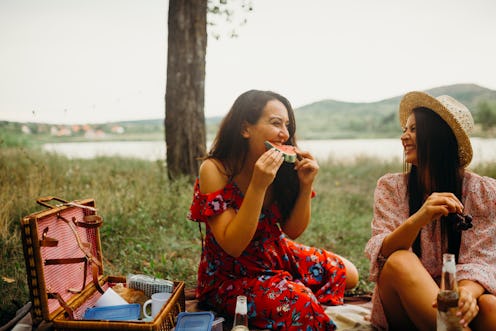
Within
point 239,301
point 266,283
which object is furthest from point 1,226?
point 239,301

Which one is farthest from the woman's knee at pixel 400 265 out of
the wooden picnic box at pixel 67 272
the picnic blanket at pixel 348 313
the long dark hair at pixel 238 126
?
the wooden picnic box at pixel 67 272

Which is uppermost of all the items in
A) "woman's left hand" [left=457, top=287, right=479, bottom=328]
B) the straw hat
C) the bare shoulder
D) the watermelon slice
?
the straw hat

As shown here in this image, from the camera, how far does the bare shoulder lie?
2451mm

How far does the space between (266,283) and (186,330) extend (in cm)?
56

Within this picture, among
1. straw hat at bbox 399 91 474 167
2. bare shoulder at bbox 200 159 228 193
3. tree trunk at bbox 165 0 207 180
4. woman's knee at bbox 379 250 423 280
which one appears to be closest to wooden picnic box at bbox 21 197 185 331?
bare shoulder at bbox 200 159 228 193

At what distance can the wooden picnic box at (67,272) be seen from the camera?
1995 millimetres

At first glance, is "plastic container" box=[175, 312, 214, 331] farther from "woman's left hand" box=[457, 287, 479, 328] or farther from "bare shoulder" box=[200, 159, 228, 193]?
"woman's left hand" box=[457, 287, 479, 328]

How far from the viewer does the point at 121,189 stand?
17.7 ft

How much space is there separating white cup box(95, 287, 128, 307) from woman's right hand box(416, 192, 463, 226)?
5.54 feet

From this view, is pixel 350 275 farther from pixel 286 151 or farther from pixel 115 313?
pixel 115 313

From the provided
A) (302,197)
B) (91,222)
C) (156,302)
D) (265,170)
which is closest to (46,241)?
(91,222)

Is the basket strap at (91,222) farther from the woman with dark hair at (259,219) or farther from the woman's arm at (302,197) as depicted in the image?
the woman's arm at (302,197)

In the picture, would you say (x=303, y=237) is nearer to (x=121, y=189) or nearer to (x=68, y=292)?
(x=121, y=189)

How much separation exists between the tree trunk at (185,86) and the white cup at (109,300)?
353 cm
